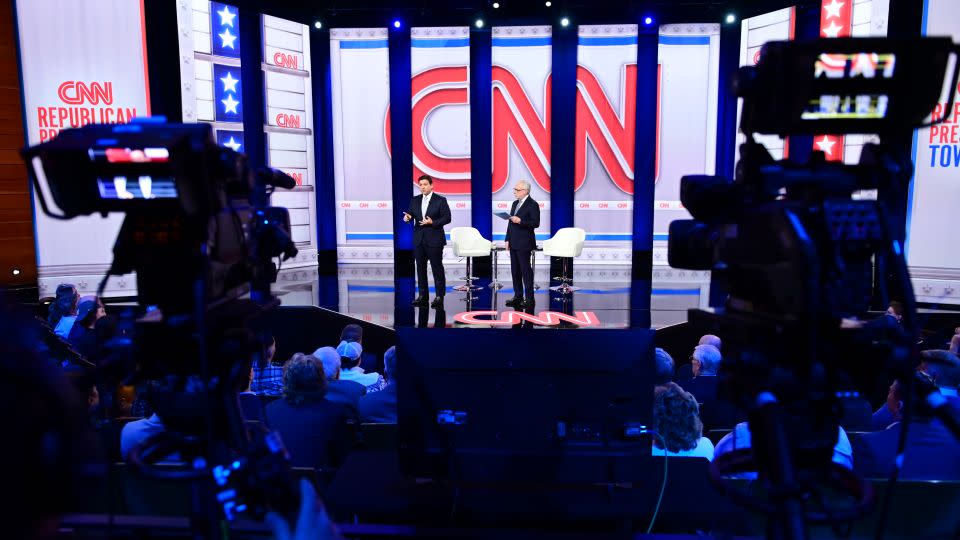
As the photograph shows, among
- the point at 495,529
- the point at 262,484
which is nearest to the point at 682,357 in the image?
the point at 495,529

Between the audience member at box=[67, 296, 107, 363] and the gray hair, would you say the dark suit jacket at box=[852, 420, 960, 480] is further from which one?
the audience member at box=[67, 296, 107, 363]

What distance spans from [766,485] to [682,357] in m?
4.77

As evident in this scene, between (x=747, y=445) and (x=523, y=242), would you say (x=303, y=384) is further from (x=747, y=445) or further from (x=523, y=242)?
(x=523, y=242)

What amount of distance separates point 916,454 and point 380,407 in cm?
208

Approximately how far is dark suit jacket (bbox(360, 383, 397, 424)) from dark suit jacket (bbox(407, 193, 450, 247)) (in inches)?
150

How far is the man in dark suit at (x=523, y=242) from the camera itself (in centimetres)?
657

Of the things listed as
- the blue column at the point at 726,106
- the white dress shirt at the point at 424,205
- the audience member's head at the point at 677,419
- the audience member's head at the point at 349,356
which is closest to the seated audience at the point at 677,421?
the audience member's head at the point at 677,419

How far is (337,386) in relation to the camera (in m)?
3.11

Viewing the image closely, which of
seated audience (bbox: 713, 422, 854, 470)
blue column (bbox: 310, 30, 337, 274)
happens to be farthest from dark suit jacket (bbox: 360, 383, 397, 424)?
blue column (bbox: 310, 30, 337, 274)

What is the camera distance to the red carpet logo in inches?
Result: 216

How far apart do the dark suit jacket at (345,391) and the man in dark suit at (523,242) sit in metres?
3.52

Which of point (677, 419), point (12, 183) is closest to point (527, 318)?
point (677, 419)

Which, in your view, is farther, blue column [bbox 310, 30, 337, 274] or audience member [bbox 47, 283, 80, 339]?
blue column [bbox 310, 30, 337, 274]

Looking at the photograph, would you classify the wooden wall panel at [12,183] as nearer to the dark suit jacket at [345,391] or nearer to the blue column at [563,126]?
the dark suit jacket at [345,391]
